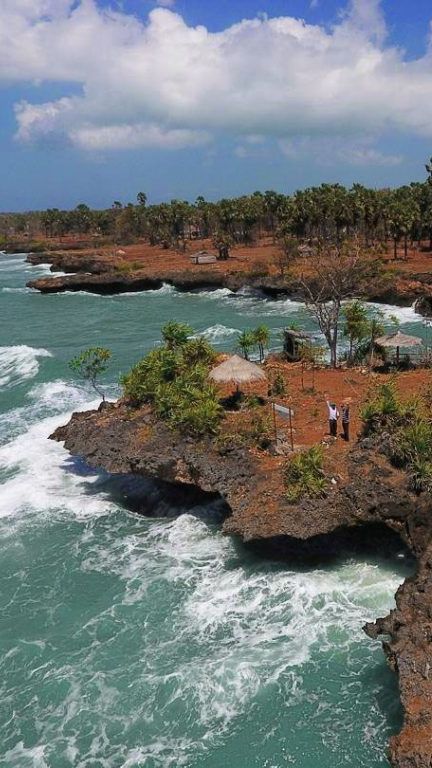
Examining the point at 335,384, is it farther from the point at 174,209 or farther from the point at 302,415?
the point at 174,209

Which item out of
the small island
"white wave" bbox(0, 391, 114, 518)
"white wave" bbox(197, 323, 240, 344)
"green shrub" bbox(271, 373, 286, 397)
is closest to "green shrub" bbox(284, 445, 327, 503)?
the small island

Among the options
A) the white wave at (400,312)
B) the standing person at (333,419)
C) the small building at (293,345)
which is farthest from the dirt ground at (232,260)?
the standing person at (333,419)

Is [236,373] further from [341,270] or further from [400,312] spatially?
[400,312]

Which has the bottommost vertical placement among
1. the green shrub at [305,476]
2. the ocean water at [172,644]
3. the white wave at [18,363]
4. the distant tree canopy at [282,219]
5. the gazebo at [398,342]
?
the ocean water at [172,644]

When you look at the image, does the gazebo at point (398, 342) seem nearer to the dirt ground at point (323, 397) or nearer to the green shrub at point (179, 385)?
the dirt ground at point (323, 397)

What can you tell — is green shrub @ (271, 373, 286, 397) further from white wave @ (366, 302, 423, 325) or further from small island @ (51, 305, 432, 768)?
white wave @ (366, 302, 423, 325)

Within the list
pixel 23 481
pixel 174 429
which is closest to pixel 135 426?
pixel 174 429
